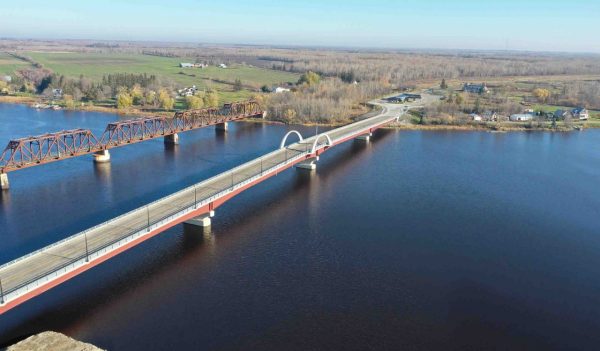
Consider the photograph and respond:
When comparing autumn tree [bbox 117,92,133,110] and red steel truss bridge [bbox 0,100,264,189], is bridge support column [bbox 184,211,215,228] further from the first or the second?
autumn tree [bbox 117,92,133,110]

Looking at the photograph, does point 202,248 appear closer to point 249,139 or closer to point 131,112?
point 249,139

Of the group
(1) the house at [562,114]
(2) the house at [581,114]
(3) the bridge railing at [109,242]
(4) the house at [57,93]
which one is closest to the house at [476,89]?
(1) the house at [562,114]

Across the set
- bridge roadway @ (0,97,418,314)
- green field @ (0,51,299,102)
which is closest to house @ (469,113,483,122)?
green field @ (0,51,299,102)

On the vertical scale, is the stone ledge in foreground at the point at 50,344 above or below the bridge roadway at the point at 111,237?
below

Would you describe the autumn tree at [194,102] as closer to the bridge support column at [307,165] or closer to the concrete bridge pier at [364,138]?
the concrete bridge pier at [364,138]

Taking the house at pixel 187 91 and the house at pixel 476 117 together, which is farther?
the house at pixel 187 91
